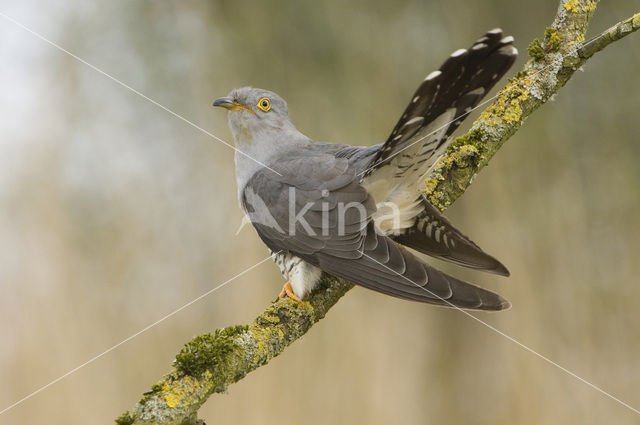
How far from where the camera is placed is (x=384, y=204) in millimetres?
2459

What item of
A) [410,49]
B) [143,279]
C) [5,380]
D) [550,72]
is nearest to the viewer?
[550,72]

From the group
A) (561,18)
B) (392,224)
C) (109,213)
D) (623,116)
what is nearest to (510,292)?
(623,116)

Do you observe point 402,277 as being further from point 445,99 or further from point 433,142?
point 445,99

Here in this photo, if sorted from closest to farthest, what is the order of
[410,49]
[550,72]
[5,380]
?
[550,72]
[5,380]
[410,49]

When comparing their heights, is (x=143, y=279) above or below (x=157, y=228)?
below

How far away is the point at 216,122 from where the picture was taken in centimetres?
442

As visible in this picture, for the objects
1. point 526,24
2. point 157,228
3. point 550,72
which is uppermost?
point 526,24

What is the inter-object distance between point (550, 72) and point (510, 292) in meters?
1.86

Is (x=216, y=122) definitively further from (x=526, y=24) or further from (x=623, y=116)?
(x=623, y=116)

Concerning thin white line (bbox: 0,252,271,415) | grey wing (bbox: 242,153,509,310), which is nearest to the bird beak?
grey wing (bbox: 242,153,509,310)

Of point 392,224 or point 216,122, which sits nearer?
point 392,224

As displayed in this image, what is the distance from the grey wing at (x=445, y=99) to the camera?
6.58 ft

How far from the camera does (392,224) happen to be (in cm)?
255

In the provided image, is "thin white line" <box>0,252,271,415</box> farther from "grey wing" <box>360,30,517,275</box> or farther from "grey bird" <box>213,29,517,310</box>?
"grey wing" <box>360,30,517,275</box>
